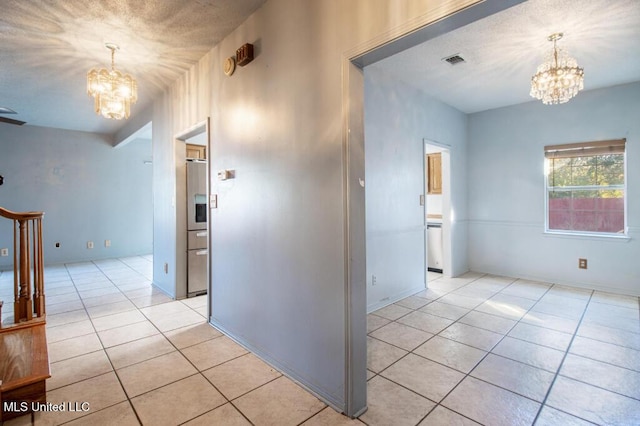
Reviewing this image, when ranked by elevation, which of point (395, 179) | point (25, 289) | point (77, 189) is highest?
point (77, 189)

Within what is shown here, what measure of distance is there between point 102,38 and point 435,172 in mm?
4746

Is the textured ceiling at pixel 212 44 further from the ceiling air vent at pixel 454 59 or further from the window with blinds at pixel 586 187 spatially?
the window with blinds at pixel 586 187

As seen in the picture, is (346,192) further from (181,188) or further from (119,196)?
(119,196)

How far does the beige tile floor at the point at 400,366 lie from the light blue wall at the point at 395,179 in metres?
0.40

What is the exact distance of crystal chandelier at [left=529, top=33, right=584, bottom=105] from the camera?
111 inches

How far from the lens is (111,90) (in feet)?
9.50

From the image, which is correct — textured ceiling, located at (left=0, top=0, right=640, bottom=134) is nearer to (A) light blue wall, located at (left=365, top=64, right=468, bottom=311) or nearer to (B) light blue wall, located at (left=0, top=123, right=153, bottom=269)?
(A) light blue wall, located at (left=365, top=64, right=468, bottom=311)

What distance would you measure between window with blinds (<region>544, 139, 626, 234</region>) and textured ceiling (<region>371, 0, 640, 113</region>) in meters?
0.85

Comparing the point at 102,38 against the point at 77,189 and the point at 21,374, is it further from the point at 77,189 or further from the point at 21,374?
the point at 77,189

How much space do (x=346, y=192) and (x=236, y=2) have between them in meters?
1.71

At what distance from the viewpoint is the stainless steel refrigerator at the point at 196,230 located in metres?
3.92

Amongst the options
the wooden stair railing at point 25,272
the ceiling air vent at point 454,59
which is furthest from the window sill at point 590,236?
the wooden stair railing at point 25,272

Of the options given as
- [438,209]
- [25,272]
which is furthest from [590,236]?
[25,272]

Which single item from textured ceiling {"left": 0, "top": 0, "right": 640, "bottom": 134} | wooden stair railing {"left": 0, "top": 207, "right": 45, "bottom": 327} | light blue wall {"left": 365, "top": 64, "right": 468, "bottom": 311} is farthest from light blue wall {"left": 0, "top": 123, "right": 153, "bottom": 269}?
light blue wall {"left": 365, "top": 64, "right": 468, "bottom": 311}
